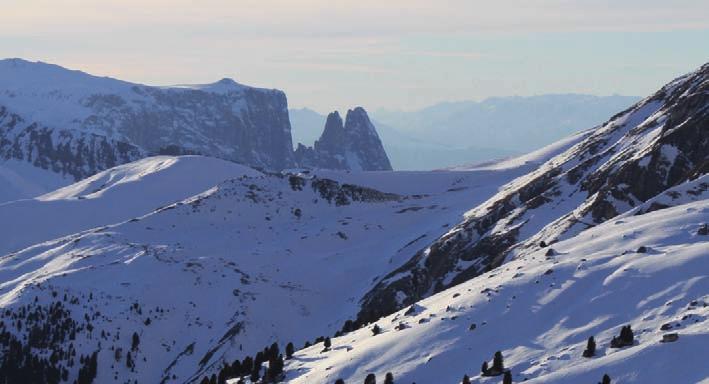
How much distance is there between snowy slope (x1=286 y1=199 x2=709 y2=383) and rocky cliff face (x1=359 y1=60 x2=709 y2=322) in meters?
31.0

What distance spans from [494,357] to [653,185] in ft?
234

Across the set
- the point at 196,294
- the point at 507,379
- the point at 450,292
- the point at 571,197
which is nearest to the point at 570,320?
the point at 507,379

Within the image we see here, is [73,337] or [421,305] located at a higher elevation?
[421,305]

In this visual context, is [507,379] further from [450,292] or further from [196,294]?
[196,294]

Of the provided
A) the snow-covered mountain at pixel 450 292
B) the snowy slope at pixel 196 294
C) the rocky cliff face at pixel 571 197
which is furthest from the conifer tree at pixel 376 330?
the snowy slope at pixel 196 294

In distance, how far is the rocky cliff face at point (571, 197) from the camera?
14038 centimetres

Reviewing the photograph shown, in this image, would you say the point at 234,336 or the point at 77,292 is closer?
the point at 234,336

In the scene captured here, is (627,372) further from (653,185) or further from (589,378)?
(653,185)

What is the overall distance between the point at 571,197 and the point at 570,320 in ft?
260

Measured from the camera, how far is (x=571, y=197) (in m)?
160

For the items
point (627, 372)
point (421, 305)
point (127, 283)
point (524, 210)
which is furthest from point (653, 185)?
point (127, 283)

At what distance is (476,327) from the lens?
291 ft

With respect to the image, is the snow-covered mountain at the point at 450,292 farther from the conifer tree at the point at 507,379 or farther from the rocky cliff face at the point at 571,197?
the conifer tree at the point at 507,379

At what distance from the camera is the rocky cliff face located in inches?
5527
